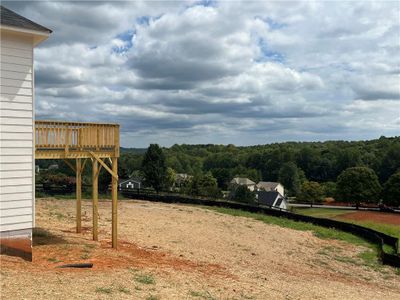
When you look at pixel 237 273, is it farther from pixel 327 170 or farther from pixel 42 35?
pixel 327 170

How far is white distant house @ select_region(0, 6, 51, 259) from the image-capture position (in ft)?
33.8

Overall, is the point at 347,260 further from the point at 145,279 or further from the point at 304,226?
the point at 145,279

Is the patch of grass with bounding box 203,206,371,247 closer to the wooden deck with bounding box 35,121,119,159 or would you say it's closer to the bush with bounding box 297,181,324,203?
the wooden deck with bounding box 35,121,119,159

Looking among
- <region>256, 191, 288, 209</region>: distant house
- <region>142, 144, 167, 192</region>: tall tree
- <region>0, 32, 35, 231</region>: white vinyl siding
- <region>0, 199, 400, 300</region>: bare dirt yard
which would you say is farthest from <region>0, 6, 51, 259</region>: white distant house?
<region>256, 191, 288, 209</region>: distant house

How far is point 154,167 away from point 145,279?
42557mm

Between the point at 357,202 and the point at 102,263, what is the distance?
5615cm

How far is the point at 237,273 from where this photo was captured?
12438mm

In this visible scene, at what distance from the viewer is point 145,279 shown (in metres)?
9.72

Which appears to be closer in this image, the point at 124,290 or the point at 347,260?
the point at 124,290

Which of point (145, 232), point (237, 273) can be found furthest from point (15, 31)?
point (145, 232)

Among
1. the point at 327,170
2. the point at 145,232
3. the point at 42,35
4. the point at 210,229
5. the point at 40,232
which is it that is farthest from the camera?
the point at 327,170

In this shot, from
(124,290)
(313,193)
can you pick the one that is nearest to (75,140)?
(124,290)

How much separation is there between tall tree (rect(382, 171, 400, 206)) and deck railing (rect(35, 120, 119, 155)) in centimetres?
5323

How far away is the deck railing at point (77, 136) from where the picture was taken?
12.0 m
